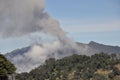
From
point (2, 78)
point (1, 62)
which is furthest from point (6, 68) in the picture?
point (2, 78)

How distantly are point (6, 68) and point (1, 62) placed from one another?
83.9 inches

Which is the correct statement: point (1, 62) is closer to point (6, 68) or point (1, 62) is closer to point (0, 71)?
point (6, 68)

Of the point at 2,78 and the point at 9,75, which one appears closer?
the point at 2,78

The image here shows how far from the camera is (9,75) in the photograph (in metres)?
100

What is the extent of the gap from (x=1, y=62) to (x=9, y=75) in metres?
3.83

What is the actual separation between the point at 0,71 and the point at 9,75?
817 centimetres

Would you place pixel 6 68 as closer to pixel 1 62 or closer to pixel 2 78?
pixel 1 62

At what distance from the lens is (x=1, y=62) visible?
101m

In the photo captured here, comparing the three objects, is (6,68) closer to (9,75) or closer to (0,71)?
(9,75)

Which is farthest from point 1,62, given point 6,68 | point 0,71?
point 0,71

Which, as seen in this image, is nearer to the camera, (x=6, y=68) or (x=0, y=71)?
(x=0, y=71)

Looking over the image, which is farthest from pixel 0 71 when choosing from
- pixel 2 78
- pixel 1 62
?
pixel 1 62

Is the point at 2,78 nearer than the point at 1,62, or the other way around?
the point at 2,78

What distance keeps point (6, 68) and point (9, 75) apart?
2439mm
